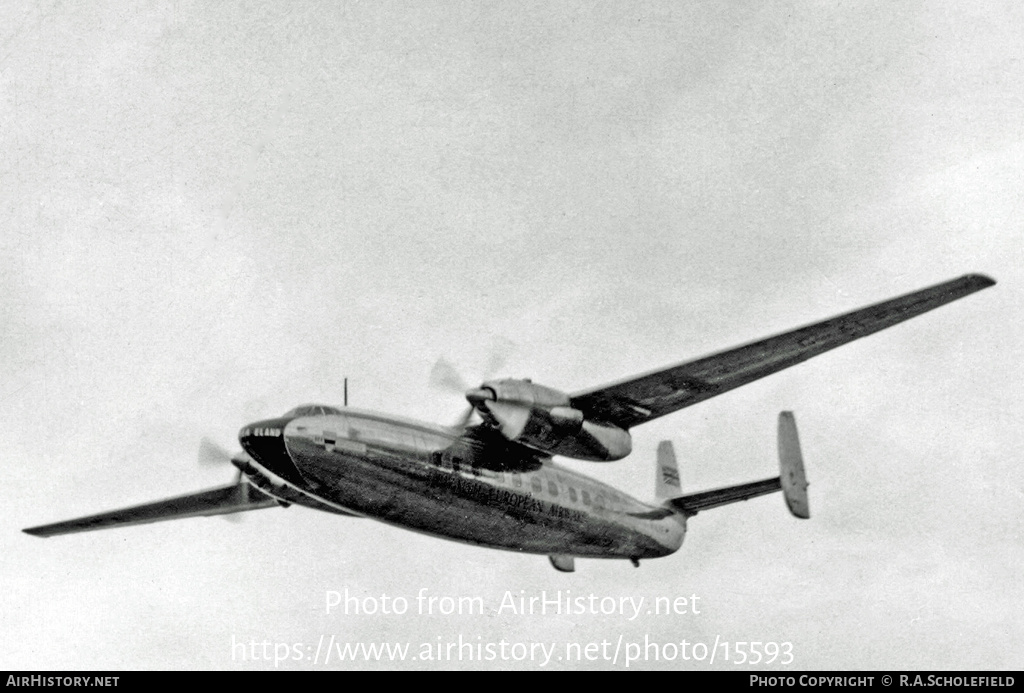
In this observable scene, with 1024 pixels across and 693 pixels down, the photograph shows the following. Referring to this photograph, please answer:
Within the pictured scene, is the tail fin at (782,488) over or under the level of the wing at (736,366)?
under

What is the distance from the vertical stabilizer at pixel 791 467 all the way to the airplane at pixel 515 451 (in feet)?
0.09

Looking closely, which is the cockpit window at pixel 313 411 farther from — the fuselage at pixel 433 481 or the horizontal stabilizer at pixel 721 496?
the horizontal stabilizer at pixel 721 496

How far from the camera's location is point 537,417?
64.8 feet

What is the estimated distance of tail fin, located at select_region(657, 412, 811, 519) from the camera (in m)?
22.7

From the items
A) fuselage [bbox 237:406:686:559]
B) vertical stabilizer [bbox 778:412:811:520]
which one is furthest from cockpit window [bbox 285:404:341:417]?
vertical stabilizer [bbox 778:412:811:520]

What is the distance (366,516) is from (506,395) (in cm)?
354

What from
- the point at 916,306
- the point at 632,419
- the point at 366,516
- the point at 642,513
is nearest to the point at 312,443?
the point at 366,516

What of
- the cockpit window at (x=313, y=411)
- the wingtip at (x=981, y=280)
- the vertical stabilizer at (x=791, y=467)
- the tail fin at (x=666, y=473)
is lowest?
the tail fin at (x=666, y=473)

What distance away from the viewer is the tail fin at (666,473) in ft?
106

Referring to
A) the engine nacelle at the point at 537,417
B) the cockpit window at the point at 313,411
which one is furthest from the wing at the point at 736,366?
the cockpit window at the point at 313,411

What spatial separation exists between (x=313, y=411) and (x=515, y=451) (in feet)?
14.5

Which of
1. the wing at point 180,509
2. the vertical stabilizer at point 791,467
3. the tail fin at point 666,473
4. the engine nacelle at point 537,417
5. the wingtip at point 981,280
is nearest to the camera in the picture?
the wingtip at point 981,280
